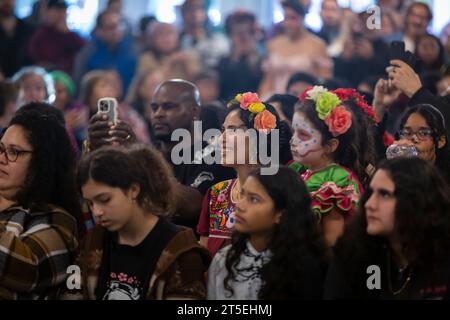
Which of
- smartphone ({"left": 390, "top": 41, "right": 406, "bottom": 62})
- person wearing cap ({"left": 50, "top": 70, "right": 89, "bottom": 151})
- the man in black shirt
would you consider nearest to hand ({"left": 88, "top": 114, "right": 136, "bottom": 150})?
smartphone ({"left": 390, "top": 41, "right": 406, "bottom": 62})

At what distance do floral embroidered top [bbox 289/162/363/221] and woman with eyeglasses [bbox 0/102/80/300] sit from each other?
1.09 m

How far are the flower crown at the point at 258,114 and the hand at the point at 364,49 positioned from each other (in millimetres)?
3171

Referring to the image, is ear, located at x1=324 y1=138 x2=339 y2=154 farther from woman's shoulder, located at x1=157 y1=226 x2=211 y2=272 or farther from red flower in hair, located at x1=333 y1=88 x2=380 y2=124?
woman's shoulder, located at x1=157 y1=226 x2=211 y2=272

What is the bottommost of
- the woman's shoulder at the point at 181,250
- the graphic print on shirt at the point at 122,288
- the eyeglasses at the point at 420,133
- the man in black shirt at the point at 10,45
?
the graphic print on shirt at the point at 122,288

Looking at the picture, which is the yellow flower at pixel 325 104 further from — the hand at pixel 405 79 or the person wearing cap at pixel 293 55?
the person wearing cap at pixel 293 55

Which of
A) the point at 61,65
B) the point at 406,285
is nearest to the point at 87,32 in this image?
the point at 61,65

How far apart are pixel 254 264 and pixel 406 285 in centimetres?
63

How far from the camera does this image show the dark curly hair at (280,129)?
485 cm

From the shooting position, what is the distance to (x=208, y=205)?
4789 mm

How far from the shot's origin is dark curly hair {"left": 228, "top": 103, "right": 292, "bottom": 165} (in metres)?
4.85

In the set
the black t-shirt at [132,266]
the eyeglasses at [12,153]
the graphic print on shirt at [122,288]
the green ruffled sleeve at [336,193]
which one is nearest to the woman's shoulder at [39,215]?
the eyeglasses at [12,153]

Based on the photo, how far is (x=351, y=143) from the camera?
471 cm

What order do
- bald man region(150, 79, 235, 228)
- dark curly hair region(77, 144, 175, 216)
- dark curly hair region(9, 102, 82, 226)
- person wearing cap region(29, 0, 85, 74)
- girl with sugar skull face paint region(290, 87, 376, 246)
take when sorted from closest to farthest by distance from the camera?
dark curly hair region(77, 144, 175, 216)
dark curly hair region(9, 102, 82, 226)
girl with sugar skull face paint region(290, 87, 376, 246)
bald man region(150, 79, 235, 228)
person wearing cap region(29, 0, 85, 74)
